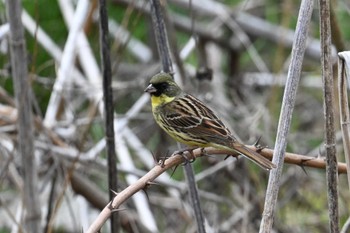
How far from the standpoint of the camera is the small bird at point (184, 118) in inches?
131

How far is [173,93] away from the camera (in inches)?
140

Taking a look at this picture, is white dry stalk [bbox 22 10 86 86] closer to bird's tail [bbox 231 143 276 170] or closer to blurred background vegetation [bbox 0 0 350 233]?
blurred background vegetation [bbox 0 0 350 233]

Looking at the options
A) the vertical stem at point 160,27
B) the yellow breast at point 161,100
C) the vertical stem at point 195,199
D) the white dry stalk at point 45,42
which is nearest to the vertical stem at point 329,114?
the vertical stem at point 195,199

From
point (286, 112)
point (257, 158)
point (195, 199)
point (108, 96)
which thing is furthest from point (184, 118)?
point (286, 112)

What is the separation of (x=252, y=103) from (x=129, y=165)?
1.55 metres

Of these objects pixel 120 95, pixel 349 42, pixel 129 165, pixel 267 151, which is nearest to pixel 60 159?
pixel 129 165

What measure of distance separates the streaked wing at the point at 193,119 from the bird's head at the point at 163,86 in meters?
0.07

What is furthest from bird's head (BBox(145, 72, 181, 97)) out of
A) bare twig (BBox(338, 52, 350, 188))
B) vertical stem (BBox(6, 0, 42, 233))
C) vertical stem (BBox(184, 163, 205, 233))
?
bare twig (BBox(338, 52, 350, 188))

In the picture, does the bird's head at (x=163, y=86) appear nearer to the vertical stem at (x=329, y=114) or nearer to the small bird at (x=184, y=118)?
the small bird at (x=184, y=118)

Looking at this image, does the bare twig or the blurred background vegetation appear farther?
the blurred background vegetation

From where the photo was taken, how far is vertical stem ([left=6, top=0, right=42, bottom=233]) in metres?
3.33

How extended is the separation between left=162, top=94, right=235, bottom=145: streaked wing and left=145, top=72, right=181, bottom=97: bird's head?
0.23 ft

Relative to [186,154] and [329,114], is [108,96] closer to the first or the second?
[186,154]

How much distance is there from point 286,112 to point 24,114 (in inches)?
57.0
